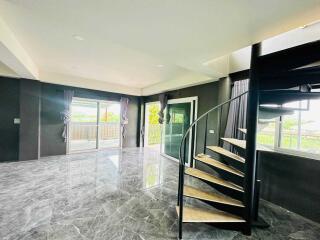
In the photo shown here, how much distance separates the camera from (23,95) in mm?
4355

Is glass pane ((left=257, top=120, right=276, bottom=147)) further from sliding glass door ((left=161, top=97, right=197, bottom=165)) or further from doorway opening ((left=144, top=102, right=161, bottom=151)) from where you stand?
doorway opening ((left=144, top=102, right=161, bottom=151))

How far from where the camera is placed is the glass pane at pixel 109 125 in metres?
6.19

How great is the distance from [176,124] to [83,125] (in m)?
3.51

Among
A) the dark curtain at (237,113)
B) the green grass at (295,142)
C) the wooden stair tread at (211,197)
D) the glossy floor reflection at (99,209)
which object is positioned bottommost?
the glossy floor reflection at (99,209)

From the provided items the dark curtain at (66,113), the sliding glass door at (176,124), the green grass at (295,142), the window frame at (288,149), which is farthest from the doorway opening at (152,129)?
the window frame at (288,149)

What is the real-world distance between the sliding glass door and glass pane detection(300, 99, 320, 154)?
2.42 metres

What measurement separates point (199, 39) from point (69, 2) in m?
1.58

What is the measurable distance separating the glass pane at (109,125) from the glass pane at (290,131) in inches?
220

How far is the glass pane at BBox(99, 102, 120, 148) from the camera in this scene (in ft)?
20.3

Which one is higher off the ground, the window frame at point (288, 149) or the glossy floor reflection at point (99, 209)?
the window frame at point (288, 149)

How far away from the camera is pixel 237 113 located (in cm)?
329

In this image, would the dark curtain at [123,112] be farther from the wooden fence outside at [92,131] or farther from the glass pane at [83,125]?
the glass pane at [83,125]

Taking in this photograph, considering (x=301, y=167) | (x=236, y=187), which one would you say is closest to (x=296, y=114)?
(x=301, y=167)

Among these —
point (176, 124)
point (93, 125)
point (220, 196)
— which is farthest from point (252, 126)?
point (93, 125)
